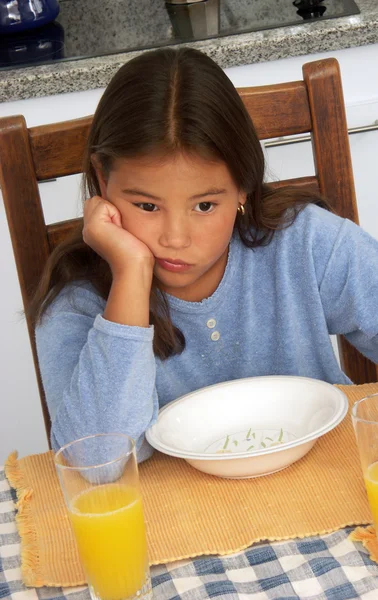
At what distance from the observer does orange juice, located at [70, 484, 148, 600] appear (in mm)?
755

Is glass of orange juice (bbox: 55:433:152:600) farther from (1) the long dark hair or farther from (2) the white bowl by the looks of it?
(1) the long dark hair

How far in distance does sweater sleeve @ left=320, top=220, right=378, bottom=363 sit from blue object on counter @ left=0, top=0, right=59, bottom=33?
3.71 ft

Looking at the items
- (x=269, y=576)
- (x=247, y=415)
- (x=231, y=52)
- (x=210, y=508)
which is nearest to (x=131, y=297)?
(x=247, y=415)

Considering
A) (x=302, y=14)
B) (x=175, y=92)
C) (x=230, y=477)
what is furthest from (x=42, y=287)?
(x=302, y=14)

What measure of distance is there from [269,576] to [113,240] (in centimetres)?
49

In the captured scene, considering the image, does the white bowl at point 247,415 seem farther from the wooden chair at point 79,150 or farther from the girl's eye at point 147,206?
the wooden chair at point 79,150

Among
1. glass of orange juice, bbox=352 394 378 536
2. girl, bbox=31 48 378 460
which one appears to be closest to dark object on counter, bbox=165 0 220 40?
girl, bbox=31 48 378 460

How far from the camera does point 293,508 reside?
85 cm

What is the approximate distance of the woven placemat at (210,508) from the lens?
2.68 feet

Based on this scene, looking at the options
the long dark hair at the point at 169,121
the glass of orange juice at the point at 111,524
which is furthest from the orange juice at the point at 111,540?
the long dark hair at the point at 169,121

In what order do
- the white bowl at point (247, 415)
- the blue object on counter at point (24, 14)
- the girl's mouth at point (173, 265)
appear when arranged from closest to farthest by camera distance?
the white bowl at point (247, 415) → the girl's mouth at point (173, 265) → the blue object on counter at point (24, 14)

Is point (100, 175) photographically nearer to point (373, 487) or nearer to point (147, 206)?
point (147, 206)

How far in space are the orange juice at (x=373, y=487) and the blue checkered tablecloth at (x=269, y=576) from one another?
4 centimetres

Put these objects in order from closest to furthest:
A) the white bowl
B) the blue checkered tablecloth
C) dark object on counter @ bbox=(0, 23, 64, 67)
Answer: the blue checkered tablecloth, the white bowl, dark object on counter @ bbox=(0, 23, 64, 67)
